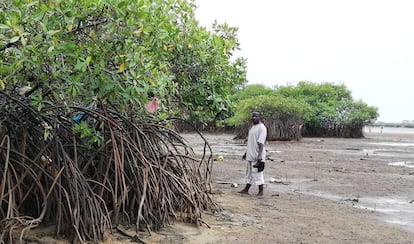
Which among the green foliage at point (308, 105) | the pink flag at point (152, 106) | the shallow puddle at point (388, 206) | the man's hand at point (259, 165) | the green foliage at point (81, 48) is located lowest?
the shallow puddle at point (388, 206)

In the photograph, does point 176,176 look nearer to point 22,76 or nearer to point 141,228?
point 141,228

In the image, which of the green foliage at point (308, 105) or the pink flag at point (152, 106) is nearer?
the pink flag at point (152, 106)

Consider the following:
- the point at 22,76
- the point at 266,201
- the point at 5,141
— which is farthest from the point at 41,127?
the point at 266,201

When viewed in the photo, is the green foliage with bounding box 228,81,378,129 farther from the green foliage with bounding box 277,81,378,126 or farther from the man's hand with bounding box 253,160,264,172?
the man's hand with bounding box 253,160,264,172

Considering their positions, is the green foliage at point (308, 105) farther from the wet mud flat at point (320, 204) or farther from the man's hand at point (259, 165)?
the man's hand at point (259, 165)

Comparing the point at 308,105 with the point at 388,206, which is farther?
the point at 308,105

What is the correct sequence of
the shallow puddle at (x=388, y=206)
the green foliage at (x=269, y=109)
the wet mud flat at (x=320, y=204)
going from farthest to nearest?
the green foliage at (x=269, y=109), the shallow puddle at (x=388, y=206), the wet mud flat at (x=320, y=204)

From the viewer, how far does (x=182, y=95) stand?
328 inches

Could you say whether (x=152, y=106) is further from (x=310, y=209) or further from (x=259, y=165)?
(x=310, y=209)

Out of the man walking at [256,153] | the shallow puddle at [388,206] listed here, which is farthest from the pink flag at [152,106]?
the shallow puddle at [388,206]

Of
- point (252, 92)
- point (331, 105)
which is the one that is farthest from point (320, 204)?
point (252, 92)

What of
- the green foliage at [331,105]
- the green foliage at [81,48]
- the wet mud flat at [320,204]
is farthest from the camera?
the green foliage at [331,105]

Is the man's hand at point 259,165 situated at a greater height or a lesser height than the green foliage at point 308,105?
lesser

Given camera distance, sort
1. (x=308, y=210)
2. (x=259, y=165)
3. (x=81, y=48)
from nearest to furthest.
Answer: (x=81, y=48) → (x=308, y=210) → (x=259, y=165)
